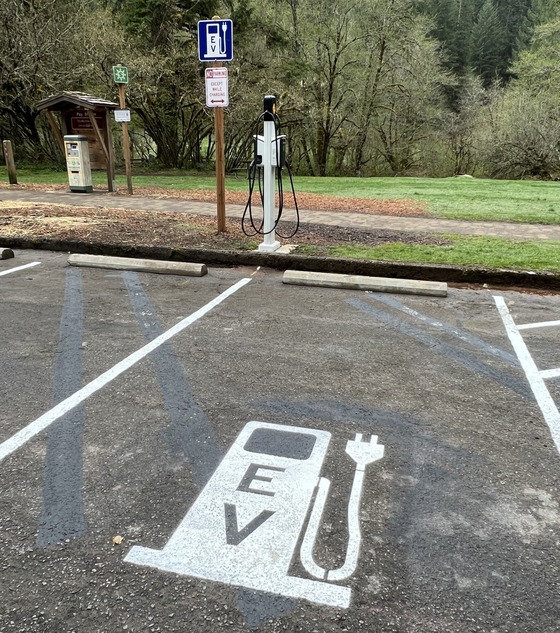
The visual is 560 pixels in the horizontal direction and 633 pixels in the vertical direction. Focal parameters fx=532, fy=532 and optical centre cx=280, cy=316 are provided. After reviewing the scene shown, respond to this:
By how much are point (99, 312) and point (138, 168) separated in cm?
1882

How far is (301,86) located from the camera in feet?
70.0

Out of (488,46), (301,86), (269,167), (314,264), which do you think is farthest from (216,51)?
(488,46)

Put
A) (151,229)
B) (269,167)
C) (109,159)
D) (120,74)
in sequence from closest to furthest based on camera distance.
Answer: (269,167)
(151,229)
(120,74)
(109,159)

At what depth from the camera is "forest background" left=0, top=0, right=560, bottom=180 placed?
18453 millimetres

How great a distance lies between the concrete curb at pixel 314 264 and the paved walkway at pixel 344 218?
2337 mm

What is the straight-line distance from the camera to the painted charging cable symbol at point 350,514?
1.95 m

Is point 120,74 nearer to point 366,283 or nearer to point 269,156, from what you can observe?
point 269,156

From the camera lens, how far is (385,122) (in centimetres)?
2939

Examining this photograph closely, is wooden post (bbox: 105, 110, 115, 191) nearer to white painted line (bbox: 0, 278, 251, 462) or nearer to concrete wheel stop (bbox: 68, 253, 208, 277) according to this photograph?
concrete wheel stop (bbox: 68, 253, 208, 277)

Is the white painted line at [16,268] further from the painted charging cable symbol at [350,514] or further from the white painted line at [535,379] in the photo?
the white painted line at [535,379]

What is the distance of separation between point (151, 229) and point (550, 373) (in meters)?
6.09

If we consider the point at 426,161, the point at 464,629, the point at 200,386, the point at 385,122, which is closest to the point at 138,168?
the point at 385,122

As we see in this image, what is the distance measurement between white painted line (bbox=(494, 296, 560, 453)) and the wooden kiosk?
11144 millimetres

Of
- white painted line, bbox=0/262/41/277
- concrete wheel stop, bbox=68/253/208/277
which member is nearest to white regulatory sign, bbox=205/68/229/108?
concrete wheel stop, bbox=68/253/208/277
